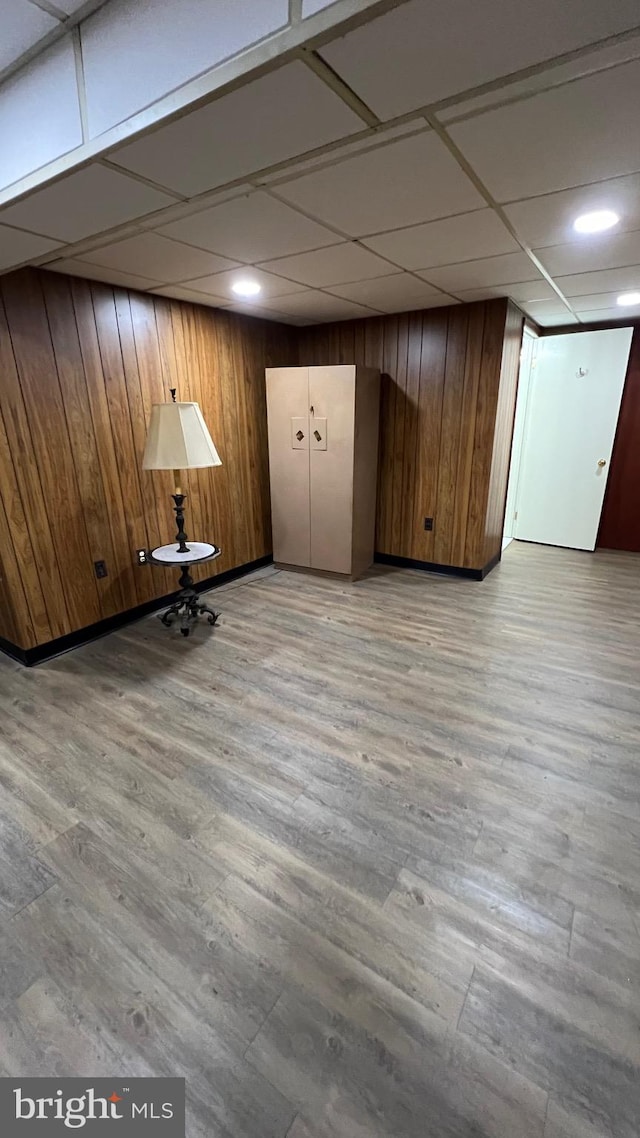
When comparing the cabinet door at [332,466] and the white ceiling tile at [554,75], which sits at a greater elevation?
the white ceiling tile at [554,75]

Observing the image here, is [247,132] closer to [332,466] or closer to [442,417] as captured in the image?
[332,466]

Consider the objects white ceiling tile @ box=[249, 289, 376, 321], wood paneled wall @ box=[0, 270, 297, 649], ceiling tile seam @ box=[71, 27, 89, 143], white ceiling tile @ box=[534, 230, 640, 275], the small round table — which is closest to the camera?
ceiling tile seam @ box=[71, 27, 89, 143]

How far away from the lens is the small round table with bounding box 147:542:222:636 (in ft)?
10.7

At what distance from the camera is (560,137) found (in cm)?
138

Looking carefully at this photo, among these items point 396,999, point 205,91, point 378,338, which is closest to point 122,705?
point 396,999

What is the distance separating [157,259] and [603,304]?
138 inches

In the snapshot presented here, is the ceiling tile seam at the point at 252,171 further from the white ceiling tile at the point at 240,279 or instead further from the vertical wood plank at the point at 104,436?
the vertical wood plank at the point at 104,436

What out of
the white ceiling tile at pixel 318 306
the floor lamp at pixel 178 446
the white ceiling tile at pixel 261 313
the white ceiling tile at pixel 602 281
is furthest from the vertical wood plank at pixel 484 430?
the floor lamp at pixel 178 446

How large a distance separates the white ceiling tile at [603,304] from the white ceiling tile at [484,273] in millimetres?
923

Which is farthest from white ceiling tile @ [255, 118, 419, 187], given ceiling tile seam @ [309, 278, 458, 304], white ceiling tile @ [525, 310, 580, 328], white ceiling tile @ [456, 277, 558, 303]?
white ceiling tile @ [525, 310, 580, 328]

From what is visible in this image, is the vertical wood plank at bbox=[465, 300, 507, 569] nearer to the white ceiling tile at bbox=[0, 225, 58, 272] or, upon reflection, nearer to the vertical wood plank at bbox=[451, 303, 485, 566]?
the vertical wood plank at bbox=[451, 303, 485, 566]

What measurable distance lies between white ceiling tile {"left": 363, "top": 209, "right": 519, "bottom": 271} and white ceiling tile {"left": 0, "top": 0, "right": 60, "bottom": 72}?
1390 mm

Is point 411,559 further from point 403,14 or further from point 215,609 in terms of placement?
point 403,14

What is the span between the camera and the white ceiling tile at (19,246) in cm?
194
